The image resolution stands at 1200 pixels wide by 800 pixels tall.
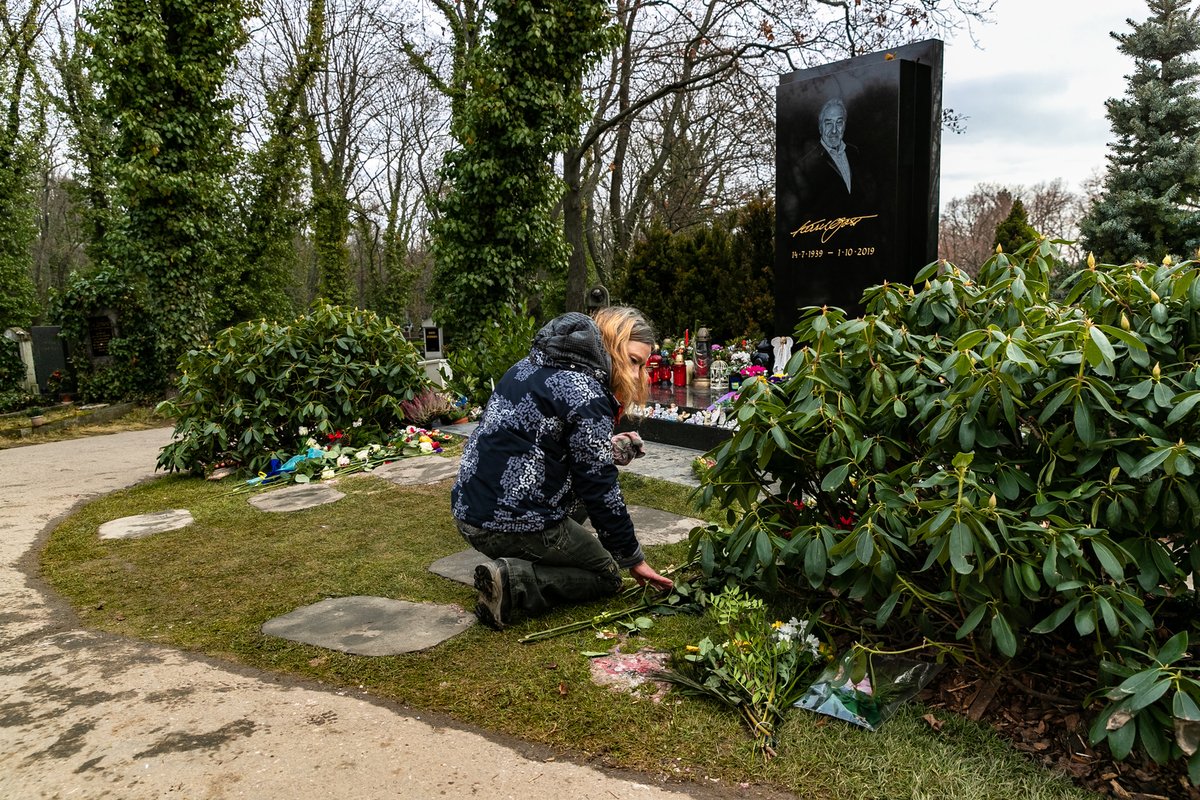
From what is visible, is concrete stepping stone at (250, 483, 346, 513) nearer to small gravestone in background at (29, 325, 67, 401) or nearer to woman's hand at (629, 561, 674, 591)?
woman's hand at (629, 561, 674, 591)

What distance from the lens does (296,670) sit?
9.44ft

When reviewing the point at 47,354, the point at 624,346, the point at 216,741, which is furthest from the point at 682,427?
the point at 47,354

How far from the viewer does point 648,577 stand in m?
3.19

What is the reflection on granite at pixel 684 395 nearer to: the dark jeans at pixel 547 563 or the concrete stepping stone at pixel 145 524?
the concrete stepping stone at pixel 145 524

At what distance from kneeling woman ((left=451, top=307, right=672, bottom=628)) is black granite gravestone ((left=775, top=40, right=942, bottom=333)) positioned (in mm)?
4437

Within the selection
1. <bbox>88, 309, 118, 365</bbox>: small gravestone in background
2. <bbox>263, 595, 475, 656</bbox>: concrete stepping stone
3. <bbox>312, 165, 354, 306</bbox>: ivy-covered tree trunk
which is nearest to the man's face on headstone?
<bbox>263, 595, 475, 656</bbox>: concrete stepping stone

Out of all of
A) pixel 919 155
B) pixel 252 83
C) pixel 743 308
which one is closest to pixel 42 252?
pixel 252 83

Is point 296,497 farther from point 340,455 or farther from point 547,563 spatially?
point 547,563

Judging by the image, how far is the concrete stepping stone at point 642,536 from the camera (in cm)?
393

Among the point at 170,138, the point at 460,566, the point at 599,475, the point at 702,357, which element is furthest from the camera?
the point at 170,138

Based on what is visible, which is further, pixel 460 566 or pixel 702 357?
pixel 702 357
